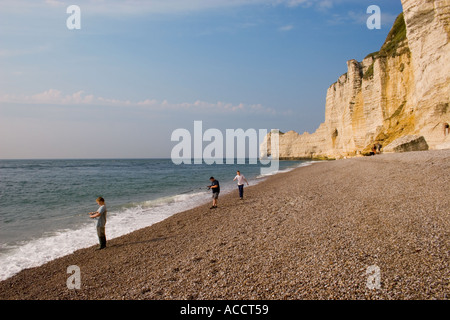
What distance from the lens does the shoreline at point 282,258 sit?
4582 mm

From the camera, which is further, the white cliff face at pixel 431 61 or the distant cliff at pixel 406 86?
the distant cliff at pixel 406 86

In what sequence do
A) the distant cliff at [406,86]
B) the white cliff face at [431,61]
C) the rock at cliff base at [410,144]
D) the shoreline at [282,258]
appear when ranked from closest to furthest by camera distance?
the shoreline at [282,258] → the white cliff face at [431,61] → the distant cliff at [406,86] → the rock at cliff base at [410,144]

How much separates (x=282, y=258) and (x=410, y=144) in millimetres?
27097

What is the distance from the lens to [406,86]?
107 feet

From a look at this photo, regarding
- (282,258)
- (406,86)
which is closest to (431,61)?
(406,86)

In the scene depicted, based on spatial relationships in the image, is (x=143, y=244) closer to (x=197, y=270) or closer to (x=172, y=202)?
(x=197, y=270)

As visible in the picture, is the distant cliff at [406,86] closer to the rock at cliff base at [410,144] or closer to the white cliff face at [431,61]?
the white cliff face at [431,61]

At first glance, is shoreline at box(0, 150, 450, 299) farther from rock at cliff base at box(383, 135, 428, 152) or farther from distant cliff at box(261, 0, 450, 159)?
distant cliff at box(261, 0, 450, 159)

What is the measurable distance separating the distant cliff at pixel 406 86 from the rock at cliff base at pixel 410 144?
1.94 ft

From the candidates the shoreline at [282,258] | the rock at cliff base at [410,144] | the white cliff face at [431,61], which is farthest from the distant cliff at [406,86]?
the shoreline at [282,258]

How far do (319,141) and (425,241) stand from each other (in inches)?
3926

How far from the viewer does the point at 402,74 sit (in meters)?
33.2
